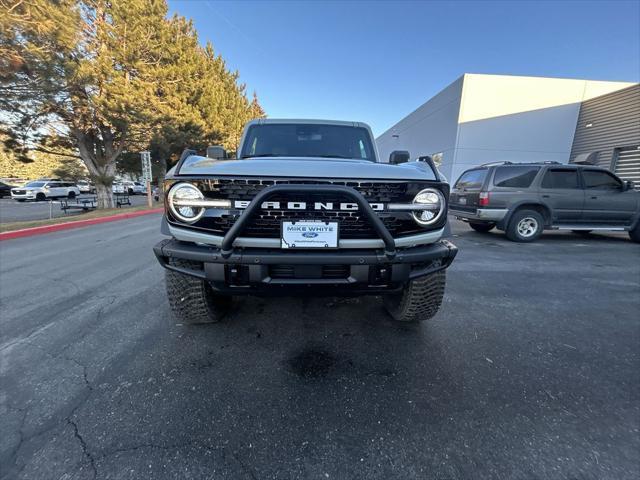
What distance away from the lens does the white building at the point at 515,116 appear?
15453mm

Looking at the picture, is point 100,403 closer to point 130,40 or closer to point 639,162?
point 130,40

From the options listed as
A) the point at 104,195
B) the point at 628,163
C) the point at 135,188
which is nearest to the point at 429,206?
the point at 104,195

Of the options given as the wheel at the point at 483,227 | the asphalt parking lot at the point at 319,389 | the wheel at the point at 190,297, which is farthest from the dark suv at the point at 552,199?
the wheel at the point at 190,297

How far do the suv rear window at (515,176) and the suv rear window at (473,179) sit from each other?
318 mm

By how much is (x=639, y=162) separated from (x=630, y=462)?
16340 millimetres

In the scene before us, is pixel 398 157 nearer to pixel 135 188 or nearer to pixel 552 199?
pixel 552 199

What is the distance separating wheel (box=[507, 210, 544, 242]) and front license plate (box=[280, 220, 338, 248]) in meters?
6.51

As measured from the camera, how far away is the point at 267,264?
1656 millimetres

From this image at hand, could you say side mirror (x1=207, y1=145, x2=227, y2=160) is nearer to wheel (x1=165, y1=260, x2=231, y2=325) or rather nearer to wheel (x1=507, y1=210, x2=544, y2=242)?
wheel (x1=165, y1=260, x2=231, y2=325)

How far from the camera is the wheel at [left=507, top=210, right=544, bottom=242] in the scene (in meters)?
6.54

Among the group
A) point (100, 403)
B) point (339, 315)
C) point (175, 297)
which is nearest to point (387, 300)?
point (339, 315)

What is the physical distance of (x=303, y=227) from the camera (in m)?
1.70

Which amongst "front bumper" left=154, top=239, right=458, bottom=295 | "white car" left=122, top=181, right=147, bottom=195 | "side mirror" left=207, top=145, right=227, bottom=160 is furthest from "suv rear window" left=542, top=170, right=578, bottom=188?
"white car" left=122, top=181, right=147, bottom=195

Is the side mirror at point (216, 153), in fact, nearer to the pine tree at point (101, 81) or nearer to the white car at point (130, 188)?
the pine tree at point (101, 81)
